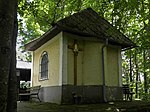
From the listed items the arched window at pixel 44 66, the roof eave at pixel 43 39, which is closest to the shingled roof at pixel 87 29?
the roof eave at pixel 43 39

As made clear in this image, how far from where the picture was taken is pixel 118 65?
11.2m

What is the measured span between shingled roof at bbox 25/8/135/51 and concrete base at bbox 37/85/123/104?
2.45m

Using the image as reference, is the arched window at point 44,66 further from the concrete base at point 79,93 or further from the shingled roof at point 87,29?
the concrete base at point 79,93

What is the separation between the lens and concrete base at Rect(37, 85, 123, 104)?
9312 millimetres

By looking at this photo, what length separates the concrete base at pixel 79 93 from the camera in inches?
367

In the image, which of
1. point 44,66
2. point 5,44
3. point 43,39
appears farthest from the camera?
point 44,66

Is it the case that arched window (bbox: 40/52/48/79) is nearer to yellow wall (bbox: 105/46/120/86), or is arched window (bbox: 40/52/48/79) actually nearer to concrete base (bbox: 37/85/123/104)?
concrete base (bbox: 37/85/123/104)

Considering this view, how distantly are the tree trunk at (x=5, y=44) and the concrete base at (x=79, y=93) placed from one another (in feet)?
22.0

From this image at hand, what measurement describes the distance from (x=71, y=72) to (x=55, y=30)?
6.91ft

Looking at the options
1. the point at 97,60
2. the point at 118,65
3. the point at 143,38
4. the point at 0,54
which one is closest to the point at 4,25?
the point at 0,54

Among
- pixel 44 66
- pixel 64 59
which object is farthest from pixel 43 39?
pixel 64 59

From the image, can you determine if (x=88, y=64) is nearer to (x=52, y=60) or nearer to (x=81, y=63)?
(x=81, y=63)

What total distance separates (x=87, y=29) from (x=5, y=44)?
772cm

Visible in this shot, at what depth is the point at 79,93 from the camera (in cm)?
975
